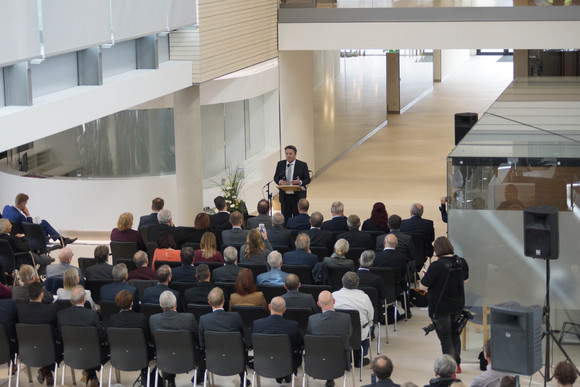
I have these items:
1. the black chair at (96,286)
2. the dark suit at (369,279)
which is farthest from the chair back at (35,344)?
the dark suit at (369,279)

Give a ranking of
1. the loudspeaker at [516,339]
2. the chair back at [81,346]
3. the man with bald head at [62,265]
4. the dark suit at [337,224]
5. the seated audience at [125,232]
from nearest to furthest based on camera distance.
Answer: the loudspeaker at [516,339] → the chair back at [81,346] → the man with bald head at [62,265] → the seated audience at [125,232] → the dark suit at [337,224]

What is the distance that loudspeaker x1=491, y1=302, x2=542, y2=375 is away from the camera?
7469 mm

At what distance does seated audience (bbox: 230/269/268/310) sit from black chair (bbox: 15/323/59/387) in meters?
1.77

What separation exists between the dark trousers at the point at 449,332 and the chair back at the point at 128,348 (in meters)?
2.92

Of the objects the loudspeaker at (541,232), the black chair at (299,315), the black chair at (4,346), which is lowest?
the black chair at (4,346)

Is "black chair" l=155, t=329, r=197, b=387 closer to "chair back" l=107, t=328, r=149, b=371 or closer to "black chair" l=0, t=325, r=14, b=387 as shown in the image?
"chair back" l=107, t=328, r=149, b=371

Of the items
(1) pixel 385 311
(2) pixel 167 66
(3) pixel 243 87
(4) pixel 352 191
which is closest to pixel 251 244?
(1) pixel 385 311

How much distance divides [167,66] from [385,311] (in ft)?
18.1

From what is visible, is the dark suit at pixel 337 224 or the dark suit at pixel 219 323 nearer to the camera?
the dark suit at pixel 219 323

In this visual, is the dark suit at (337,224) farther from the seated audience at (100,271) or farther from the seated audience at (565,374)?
the seated audience at (565,374)

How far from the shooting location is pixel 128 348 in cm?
863

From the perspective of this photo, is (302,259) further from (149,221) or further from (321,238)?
(149,221)

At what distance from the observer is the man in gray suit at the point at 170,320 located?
8.67 m

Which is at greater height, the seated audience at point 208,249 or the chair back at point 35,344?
the seated audience at point 208,249
